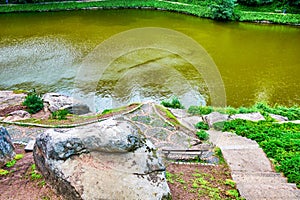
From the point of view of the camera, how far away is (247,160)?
25.2 feet

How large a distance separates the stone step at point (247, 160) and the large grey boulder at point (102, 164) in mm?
2820

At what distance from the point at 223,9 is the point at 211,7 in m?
1.35

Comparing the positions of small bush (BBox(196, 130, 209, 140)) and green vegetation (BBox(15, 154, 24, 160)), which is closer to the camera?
green vegetation (BBox(15, 154, 24, 160))

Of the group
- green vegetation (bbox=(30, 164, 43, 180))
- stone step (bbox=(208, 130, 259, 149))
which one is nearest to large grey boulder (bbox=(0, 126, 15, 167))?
green vegetation (bbox=(30, 164, 43, 180))

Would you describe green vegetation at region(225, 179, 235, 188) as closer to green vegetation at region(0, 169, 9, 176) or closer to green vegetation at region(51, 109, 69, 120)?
green vegetation at region(0, 169, 9, 176)

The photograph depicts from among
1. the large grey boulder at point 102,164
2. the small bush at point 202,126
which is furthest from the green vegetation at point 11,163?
the small bush at point 202,126

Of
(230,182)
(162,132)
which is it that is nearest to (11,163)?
(162,132)

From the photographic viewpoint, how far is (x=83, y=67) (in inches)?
699

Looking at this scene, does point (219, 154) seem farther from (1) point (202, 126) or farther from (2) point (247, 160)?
(1) point (202, 126)

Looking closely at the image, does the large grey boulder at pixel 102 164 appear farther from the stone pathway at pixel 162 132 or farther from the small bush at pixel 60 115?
the small bush at pixel 60 115

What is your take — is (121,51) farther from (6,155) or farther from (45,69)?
(6,155)

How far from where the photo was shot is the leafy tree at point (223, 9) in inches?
1097

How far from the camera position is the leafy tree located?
1097 inches

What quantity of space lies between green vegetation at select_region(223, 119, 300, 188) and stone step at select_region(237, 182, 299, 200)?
0.48m
